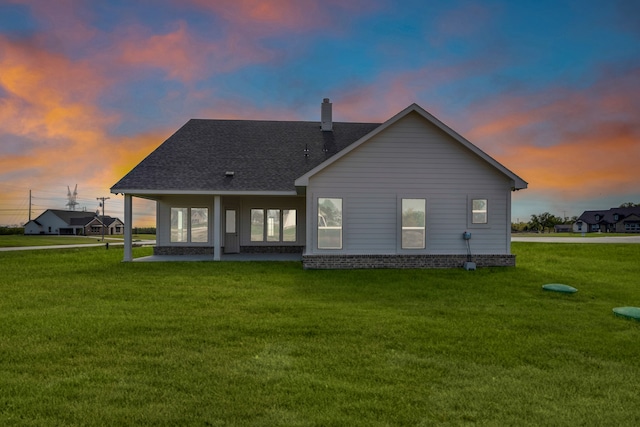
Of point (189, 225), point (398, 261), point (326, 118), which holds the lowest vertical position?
point (398, 261)

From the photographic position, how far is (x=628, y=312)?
8156mm

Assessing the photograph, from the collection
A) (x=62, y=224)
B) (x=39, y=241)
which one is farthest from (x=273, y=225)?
(x=62, y=224)

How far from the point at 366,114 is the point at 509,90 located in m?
9.57

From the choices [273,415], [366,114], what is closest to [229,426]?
[273,415]

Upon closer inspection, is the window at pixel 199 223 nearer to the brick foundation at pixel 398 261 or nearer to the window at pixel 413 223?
the brick foundation at pixel 398 261

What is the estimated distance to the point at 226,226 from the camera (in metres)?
21.2

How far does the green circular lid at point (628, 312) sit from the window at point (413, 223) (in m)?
7.73

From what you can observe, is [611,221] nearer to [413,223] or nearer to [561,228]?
[561,228]

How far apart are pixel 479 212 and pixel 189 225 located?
1341cm

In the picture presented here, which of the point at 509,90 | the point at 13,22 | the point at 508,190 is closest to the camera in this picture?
the point at 13,22

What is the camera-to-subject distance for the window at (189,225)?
20.8m

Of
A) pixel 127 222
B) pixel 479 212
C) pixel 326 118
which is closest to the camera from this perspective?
pixel 479 212

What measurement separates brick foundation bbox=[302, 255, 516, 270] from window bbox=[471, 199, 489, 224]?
137cm

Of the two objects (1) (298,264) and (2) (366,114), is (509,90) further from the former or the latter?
(1) (298,264)
